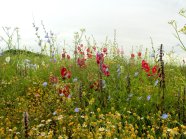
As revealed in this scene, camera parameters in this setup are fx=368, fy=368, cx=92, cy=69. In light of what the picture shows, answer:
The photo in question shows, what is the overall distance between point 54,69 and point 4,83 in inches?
61.4

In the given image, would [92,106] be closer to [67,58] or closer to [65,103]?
[65,103]

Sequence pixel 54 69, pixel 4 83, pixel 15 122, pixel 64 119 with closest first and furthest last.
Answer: pixel 64 119
pixel 15 122
pixel 4 83
pixel 54 69

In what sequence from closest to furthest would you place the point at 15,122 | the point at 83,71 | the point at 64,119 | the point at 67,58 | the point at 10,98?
the point at 64,119, the point at 15,122, the point at 10,98, the point at 83,71, the point at 67,58

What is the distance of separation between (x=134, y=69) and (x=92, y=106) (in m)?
3.10

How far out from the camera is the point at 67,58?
408 inches

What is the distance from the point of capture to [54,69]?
8766 mm

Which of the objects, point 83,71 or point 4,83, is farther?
point 83,71

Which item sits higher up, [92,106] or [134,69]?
[134,69]

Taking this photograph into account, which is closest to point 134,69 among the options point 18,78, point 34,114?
point 18,78

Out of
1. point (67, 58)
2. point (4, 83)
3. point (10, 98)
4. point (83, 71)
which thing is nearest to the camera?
point (10, 98)

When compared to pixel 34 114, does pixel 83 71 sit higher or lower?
higher

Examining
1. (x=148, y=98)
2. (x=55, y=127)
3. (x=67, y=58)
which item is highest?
(x=67, y=58)

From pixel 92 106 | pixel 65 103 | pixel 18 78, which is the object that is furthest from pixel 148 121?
pixel 18 78

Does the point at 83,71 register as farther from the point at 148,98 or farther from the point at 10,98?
the point at 148,98
